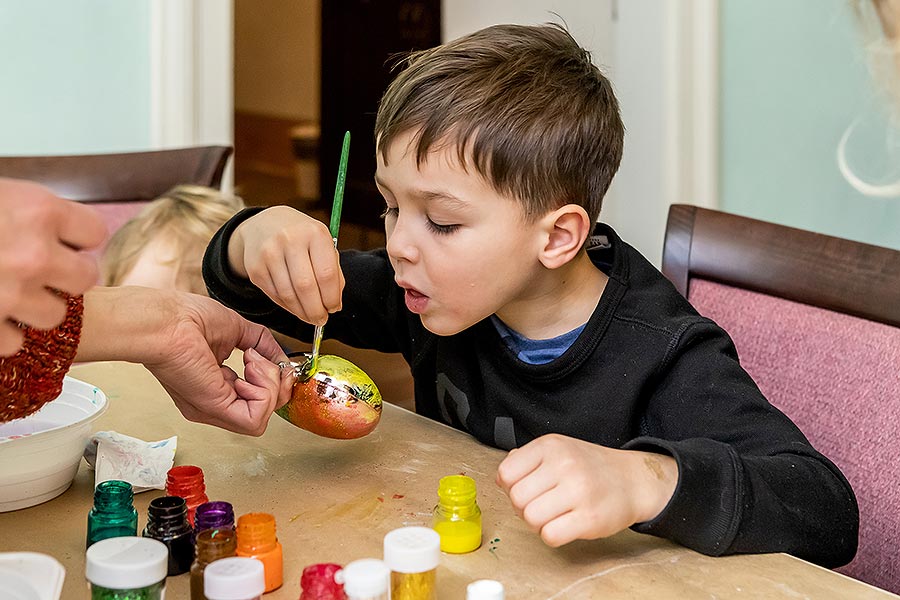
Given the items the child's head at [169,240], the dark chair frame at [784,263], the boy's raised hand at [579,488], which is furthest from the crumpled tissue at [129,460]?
the child's head at [169,240]

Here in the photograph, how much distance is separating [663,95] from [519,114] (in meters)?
1.68

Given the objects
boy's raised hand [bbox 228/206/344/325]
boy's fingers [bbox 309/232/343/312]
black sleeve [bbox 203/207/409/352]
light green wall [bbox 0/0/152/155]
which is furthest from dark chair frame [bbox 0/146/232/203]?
boy's fingers [bbox 309/232/343/312]

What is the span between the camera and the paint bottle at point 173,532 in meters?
0.78

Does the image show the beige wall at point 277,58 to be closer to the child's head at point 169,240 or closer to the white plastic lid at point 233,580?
the child's head at point 169,240

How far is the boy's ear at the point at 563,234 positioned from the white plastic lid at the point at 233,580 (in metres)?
0.57

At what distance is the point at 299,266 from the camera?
107 centimetres

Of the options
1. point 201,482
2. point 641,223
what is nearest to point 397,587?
point 201,482

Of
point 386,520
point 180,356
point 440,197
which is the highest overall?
point 440,197

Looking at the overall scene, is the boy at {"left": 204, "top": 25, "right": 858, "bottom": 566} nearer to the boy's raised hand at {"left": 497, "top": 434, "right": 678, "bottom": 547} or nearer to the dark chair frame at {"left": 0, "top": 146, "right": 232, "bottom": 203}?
the boy's raised hand at {"left": 497, "top": 434, "right": 678, "bottom": 547}

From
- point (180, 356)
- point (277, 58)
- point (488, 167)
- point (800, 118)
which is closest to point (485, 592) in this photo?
point (180, 356)

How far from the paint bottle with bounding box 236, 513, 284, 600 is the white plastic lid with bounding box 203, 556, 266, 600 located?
2.4 inches

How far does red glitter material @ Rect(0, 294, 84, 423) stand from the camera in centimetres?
76

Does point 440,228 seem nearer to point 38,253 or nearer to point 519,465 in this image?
point 519,465

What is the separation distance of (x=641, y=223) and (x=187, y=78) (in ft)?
3.98
